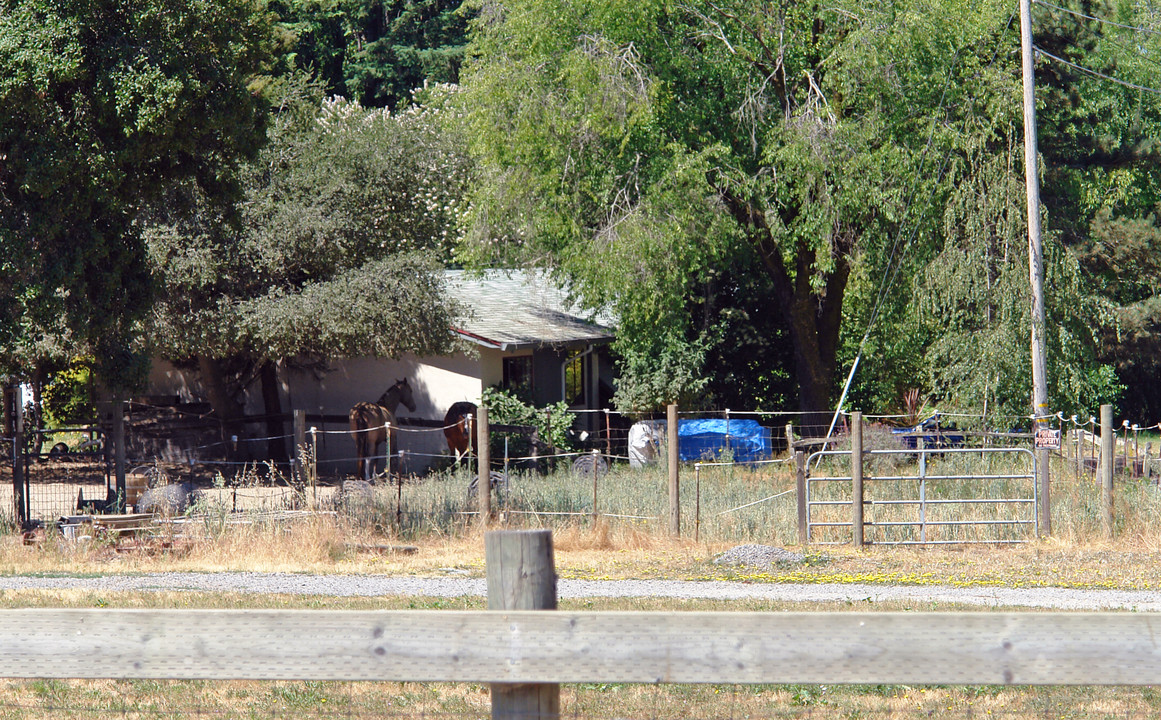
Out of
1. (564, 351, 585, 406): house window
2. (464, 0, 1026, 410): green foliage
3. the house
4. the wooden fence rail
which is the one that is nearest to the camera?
the wooden fence rail

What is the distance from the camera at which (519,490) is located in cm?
1595

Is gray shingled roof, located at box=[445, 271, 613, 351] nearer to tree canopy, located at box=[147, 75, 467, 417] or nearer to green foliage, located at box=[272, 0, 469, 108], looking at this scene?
tree canopy, located at box=[147, 75, 467, 417]

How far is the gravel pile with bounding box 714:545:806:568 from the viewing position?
12828 mm

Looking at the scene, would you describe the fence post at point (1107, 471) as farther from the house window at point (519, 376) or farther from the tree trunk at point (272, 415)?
the tree trunk at point (272, 415)

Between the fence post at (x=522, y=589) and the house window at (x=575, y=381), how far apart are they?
26025 mm

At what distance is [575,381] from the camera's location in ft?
97.6

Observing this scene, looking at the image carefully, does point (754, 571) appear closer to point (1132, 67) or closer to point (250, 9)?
point (250, 9)

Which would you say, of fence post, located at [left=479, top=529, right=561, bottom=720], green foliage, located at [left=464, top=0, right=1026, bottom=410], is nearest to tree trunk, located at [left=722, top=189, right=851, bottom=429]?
green foliage, located at [left=464, top=0, right=1026, bottom=410]

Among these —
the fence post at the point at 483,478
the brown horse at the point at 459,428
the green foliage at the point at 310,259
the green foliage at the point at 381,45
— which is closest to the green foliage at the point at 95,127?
the fence post at the point at 483,478

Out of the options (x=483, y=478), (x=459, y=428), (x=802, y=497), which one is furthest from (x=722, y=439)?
(x=483, y=478)

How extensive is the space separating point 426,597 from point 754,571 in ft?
13.6

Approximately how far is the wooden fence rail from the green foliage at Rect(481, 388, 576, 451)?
20464 mm

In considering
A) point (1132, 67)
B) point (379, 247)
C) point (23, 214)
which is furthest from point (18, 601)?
point (1132, 67)

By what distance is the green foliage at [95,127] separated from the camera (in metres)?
13.8
